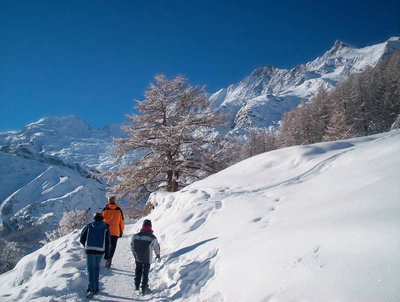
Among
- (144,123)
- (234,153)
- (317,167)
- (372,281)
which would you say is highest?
(144,123)

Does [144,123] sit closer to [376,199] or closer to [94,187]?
[376,199]

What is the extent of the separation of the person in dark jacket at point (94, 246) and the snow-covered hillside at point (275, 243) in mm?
296

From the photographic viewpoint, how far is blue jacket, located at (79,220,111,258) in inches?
209

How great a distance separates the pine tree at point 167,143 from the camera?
1368cm

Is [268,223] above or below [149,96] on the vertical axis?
below

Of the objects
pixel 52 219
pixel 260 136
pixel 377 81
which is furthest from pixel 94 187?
pixel 377 81

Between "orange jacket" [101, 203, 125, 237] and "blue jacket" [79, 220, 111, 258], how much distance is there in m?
1.22

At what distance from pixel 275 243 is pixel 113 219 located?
14.5 feet

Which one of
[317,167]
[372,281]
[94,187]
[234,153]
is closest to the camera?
[372,281]

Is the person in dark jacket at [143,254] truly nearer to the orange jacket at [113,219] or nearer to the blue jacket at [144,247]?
the blue jacket at [144,247]

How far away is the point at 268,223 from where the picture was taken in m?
5.38

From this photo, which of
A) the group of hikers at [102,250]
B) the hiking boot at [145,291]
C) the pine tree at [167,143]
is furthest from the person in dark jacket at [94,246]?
the pine tree at [167,143]

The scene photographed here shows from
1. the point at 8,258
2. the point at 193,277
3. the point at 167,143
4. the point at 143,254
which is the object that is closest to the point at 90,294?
the point at 143,254

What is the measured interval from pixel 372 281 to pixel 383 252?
1.48ft
